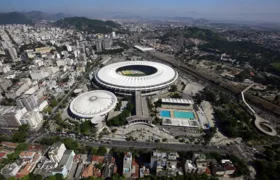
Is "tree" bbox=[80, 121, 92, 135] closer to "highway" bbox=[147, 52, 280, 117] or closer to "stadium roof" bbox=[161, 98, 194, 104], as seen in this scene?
"stadium roof" bbox=[161, 98, 194, 104]

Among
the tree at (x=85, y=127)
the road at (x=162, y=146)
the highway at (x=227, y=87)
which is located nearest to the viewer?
the road at (x=162, y=146)

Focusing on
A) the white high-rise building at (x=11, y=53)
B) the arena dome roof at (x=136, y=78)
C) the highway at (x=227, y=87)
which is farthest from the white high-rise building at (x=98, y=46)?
the white high-rise building at (x=11, y=53)

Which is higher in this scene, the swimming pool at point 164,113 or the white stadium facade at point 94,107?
the white stadium facade at point 94,107

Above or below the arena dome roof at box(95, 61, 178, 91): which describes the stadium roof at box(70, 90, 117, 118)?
below

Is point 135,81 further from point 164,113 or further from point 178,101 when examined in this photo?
point 178,101

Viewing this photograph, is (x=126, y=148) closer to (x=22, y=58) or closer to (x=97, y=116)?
(x=97, y=116)

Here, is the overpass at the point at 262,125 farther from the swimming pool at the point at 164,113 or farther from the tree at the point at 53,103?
the tree at the point at 53,103

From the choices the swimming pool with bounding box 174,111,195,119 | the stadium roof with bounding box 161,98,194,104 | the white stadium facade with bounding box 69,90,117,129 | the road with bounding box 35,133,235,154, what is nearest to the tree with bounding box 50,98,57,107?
the white stadium facade with bounding box 69,90,117,129

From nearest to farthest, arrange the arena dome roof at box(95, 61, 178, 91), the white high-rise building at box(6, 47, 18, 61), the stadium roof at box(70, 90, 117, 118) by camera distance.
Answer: the stadium roof at box(70, 90, 117, 118)
the arena dome roof at box(95, 61, 178, 91)
the white high-rise building at box(6, 47, 18, 61)

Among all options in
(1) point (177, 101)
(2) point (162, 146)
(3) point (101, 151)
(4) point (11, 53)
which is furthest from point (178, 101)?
(4) point (11, 53)

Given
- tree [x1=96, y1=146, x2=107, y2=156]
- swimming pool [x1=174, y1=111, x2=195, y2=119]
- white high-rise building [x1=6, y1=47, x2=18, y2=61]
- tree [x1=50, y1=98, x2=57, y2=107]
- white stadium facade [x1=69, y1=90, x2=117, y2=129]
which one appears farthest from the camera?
white high-rise building [x1=6, y1=47, x2=18, y2=61]
